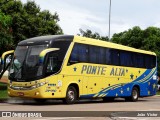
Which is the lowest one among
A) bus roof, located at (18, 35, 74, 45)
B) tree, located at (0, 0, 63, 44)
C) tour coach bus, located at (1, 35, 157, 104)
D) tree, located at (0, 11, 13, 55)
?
tour coach bus, located at (1, 35, 157, 104)

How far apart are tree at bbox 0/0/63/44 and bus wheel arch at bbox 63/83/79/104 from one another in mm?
18997

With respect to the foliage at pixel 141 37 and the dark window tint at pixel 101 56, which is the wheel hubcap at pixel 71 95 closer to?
the dark window tint at pixel 101 56

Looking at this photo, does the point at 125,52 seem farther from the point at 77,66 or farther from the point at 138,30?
the point at 138,30

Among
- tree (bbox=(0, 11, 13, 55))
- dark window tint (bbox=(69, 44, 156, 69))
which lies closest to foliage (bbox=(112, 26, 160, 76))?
tree (bbox=(0, 11, 13, 55))

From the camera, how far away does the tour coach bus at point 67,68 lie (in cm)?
2139

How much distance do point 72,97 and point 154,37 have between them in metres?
52.4

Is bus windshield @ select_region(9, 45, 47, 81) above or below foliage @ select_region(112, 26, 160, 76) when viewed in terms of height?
below

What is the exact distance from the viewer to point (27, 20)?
43.3 m

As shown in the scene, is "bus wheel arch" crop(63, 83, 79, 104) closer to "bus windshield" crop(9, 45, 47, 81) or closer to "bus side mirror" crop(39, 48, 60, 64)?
"bus windshield" crop(9, 45, 47, 81)

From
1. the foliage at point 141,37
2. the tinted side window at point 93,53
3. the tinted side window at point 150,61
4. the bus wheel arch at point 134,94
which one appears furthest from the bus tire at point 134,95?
the foliage at point 141,37

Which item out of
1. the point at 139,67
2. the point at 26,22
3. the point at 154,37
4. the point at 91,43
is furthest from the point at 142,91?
the point at 154,37

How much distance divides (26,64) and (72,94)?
3112 mm

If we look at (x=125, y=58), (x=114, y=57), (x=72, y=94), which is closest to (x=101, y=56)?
(x=114, y=57)

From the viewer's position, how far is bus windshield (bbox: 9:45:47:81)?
21.3 metres
